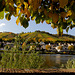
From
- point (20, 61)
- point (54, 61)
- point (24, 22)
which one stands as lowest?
point (54, 61)

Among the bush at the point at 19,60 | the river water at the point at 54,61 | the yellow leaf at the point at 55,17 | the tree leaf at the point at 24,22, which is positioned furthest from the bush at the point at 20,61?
the yellow leaf at the point at 55,17

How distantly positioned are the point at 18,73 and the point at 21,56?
3033 mm

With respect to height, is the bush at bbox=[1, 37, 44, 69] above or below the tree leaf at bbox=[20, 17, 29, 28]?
below

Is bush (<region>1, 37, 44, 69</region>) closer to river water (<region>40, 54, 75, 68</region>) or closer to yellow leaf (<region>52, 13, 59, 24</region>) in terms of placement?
river water (<region>40, 54, 75, 68</region>)

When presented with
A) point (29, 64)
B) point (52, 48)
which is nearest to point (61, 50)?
point (52, 48)

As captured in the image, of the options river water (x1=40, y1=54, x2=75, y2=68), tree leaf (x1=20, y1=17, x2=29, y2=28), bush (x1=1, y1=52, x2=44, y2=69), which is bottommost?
river water (x1=40, y1=54, x2=75, y2=68)

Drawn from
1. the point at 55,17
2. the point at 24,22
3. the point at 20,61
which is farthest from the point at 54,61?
the point at 55,17

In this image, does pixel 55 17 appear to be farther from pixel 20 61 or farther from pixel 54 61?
pixel 54 61

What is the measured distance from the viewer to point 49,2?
3.17 meters

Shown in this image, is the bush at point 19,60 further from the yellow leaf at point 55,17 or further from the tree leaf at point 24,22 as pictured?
the yellow leaf at point 55,17

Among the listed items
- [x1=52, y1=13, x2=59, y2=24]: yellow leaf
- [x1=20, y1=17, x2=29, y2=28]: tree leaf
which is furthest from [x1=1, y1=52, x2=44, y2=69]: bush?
[x1=52, y1=13, x2=59, y2=24]: yellow leaf

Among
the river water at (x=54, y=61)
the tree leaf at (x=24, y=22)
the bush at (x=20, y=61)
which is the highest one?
the tree leaf at (x=24, y=22)

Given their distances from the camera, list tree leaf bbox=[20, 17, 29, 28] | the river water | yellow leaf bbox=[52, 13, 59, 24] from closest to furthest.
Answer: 1. yellow leaf bbox=[52, 13, 59, 24]
2. tree leaf bbox=[20, 17, 29, 28]
3. the river water

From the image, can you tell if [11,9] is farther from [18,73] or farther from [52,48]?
[52,48]
